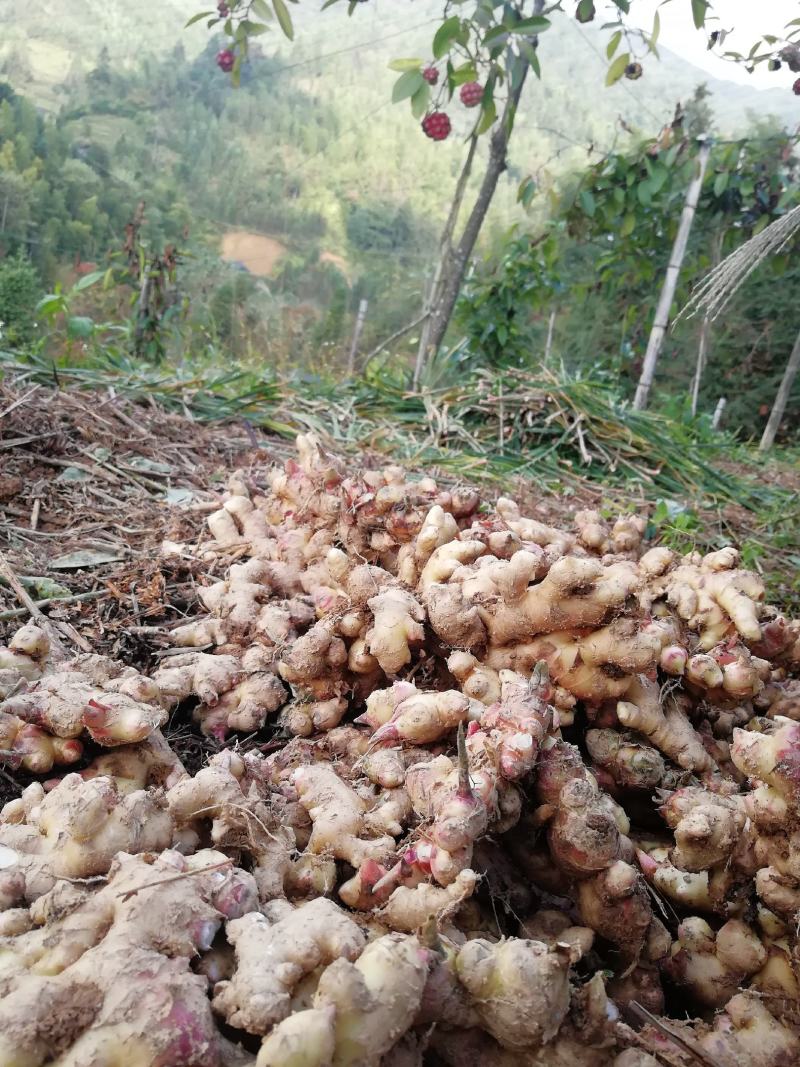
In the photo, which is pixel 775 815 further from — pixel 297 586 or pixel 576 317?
pixel 576 317

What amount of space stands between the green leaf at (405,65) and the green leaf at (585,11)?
2.47 ft

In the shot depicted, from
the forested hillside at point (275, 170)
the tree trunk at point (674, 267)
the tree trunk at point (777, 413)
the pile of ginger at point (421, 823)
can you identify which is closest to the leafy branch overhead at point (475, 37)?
the pile of ginger at point (421, 823)

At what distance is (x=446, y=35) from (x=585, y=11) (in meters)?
0.33

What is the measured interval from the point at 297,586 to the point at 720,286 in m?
1.04

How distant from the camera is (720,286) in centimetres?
131

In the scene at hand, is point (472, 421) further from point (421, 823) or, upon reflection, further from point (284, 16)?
point (421, 823)

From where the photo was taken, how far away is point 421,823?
0.99m

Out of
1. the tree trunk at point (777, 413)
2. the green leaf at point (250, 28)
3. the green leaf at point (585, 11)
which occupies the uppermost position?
the green leaf at point (585, 11)

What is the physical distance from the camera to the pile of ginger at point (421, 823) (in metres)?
0.71

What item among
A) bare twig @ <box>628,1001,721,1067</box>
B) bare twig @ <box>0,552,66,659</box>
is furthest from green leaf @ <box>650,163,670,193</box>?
bare twig @ <box>628,1001,721,1067</box>

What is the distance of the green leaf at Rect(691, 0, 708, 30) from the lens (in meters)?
1.67

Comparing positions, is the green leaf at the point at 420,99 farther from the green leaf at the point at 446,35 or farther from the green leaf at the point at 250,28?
the green leaf at the point at 250,28

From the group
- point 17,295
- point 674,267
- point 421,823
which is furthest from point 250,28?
point 17,295

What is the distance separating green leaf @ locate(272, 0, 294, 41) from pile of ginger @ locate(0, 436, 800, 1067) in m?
1.18
